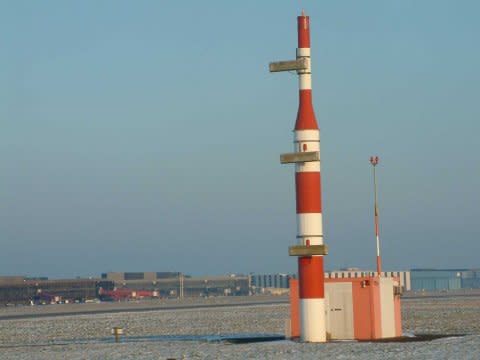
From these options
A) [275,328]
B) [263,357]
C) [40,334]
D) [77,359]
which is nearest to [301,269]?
[263,357]

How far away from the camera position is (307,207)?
5509 centimetres

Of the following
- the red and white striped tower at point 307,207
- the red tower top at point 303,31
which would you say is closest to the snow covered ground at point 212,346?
the red and white striped tower at point 307,207

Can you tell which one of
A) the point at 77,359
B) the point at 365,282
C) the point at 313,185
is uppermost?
the point at 313,185

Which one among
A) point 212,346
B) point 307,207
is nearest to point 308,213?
point 307,207

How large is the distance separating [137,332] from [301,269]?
2785 cm

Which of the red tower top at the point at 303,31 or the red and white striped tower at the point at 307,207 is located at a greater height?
the red tower top at the point at 303,31

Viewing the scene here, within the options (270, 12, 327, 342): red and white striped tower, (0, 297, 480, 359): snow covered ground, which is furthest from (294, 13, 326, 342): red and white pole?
(0, 297, 480, 359): snow covered ground

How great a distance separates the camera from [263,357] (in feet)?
158

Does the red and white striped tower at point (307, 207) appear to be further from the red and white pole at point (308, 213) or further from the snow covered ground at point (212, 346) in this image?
the snow covered ground at point (212, 346)

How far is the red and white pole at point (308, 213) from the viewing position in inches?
2174

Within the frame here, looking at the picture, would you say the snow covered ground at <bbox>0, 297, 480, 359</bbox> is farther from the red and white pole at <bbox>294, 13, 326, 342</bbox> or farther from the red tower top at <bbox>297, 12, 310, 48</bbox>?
the red tower top at <bbox>297, 12, 310, 48</bbox>

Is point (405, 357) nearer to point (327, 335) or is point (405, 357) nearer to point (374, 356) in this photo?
point (374, 356)

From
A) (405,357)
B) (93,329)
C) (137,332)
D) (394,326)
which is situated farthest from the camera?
(93,329)

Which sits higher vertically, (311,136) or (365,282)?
(311,136)
